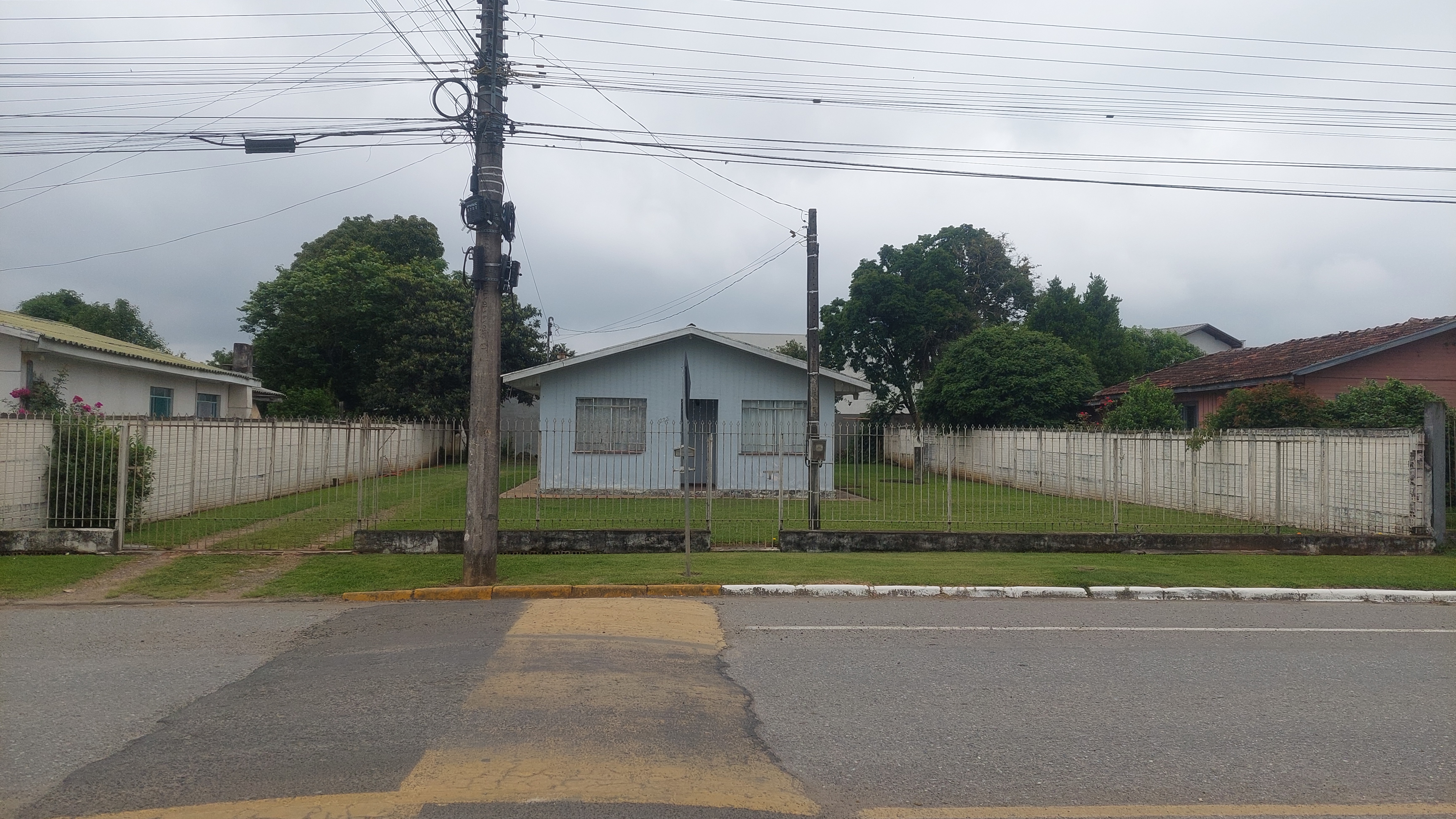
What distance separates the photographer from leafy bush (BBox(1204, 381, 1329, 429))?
63.9 feet

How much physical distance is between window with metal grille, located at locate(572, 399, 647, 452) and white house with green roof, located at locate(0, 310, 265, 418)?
828 centimetres

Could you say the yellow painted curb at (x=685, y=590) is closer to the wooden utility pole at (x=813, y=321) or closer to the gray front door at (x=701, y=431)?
the wooden utility pole at (x=813, y=321)

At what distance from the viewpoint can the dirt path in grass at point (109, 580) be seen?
10203 millimetres

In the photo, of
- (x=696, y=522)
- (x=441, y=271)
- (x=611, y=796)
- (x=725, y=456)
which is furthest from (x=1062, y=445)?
(x=441, y=271)

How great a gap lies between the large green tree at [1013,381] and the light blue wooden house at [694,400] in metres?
9.69

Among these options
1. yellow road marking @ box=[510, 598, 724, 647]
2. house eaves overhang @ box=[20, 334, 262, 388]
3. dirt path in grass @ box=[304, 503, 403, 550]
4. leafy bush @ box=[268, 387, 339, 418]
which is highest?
house eaves overhang @ box=[20, 334, 262, 388]

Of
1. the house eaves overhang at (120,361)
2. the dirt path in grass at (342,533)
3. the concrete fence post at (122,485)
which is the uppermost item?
the house eaves overhang at (120,361)

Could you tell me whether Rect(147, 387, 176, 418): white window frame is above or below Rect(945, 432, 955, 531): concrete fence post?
above

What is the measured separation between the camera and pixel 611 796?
14.9 feet

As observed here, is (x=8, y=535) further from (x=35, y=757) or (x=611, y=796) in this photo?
(x=611, y=796)

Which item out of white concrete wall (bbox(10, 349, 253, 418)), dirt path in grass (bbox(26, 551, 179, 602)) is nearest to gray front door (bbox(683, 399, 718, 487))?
dirt path in grass (bbox(26, 551, 179, 602))

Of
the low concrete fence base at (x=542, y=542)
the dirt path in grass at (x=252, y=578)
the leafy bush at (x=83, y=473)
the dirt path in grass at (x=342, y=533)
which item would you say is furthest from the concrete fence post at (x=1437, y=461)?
the leafy bush at (x=83, y=473)

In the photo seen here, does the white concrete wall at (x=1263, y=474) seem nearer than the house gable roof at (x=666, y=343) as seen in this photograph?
Yes

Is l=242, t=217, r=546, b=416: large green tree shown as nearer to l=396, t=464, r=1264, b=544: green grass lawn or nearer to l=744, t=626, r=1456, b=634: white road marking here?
l=396, t=464, r=1264, b=544: green grass lawn
